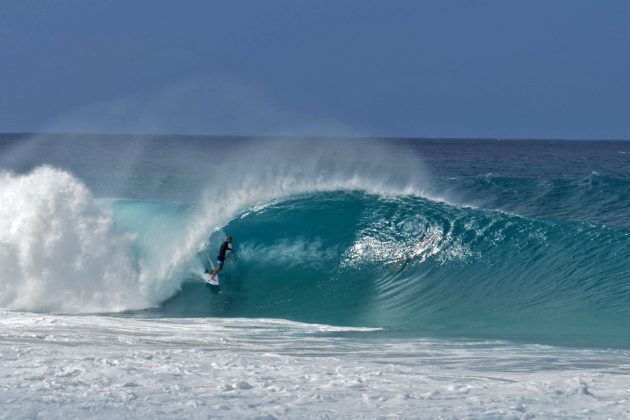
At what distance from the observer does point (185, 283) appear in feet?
50.0

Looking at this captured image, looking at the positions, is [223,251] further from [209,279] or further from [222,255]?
[209,279]

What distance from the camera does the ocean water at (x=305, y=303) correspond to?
6.45m

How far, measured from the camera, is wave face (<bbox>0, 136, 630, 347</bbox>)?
13.1 metres

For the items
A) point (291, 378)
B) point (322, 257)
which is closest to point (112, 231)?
point (322, 257)

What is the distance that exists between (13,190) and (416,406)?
1131 centimetres

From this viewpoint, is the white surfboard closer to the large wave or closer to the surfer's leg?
the surfer's leg

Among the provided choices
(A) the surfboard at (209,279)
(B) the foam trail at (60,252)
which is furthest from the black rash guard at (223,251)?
(B) the foam trail at (60,252)

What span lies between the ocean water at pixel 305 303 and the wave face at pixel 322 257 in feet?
0.14

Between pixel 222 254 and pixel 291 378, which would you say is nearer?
pixel 291 378

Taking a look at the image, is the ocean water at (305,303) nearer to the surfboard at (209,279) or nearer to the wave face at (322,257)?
the wave face at (322,257)

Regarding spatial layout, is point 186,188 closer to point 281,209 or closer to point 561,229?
point 281,209

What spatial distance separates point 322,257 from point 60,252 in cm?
500

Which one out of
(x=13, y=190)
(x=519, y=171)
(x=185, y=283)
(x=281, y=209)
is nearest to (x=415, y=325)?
(x=185, y=283)

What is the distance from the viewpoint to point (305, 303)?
45.9 feet
